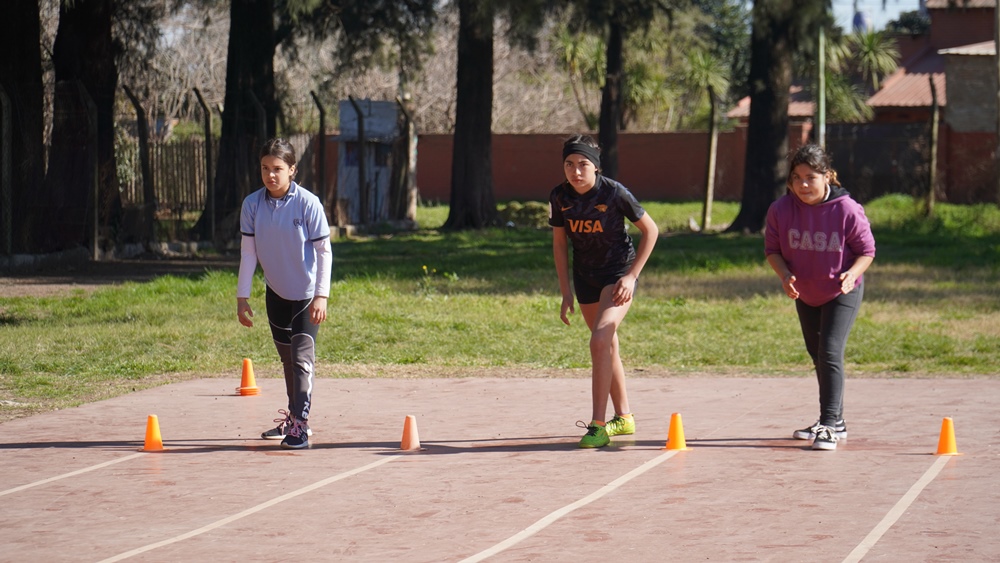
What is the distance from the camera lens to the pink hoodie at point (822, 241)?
7.54 metres

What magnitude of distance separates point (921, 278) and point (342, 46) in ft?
49.0

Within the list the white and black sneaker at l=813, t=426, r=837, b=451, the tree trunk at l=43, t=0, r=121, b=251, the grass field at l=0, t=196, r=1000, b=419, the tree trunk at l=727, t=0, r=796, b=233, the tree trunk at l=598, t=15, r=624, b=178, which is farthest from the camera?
the tree trunk at l=598, t=15, r=624, b=178

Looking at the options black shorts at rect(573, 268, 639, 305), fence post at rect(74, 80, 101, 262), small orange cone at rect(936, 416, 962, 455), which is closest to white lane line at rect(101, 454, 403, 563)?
black shorts at rect(573, 268, 639, 305)

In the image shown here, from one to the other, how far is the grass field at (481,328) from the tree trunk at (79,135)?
3.33 meters

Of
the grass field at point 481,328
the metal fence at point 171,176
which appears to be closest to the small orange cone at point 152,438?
the grass field at point 481,328

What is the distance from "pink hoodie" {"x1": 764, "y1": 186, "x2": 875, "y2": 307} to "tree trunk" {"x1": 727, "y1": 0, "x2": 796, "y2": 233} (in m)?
18.8

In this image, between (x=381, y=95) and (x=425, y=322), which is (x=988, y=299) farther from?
(x=381, y=95)

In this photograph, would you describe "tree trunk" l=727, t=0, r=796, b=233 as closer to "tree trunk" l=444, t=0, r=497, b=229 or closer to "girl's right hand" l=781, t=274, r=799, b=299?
"tree trunk" l=444, t=0, r=497, b=229

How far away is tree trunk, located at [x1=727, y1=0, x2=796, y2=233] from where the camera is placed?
26.2 m

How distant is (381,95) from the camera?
55.2 meters

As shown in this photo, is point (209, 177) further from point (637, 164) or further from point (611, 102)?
point (637, 164)

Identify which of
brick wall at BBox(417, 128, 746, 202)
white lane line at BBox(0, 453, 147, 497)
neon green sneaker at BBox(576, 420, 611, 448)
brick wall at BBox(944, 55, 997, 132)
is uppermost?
brick wall at BBox(944, 55, 997, 132)

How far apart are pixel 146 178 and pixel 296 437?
1480 centimetres

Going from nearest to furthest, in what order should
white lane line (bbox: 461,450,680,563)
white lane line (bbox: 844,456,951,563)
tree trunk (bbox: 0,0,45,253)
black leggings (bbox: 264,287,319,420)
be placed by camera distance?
white lane line (bbox: 844,456,951,563) < white lane line (bbox: 461,450,680,563) < black leggings (bbox: 264,287,319,420) < tree trunk (bbox: 0,0,45,253)
